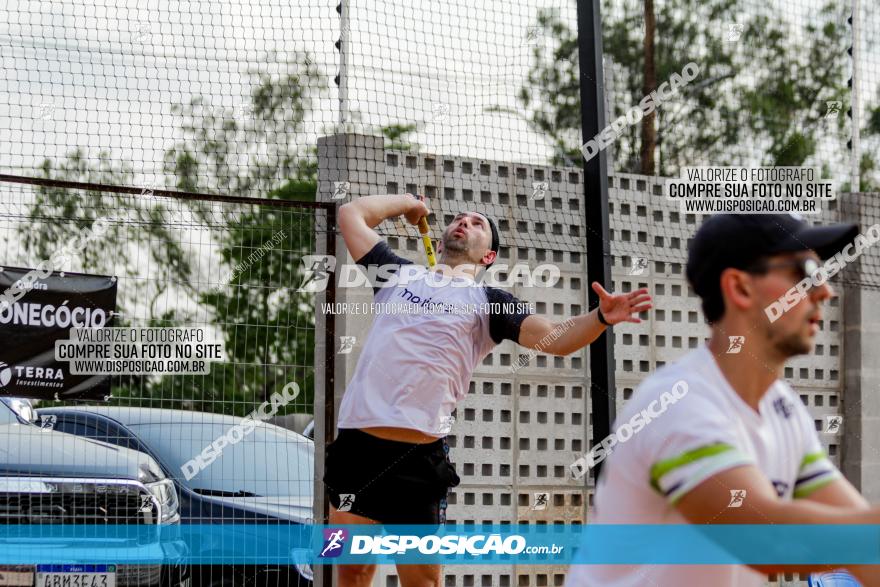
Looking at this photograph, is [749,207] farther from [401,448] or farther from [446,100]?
[401,448]

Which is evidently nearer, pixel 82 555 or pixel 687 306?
pixel 82 555

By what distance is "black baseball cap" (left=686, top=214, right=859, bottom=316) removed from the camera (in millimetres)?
1787

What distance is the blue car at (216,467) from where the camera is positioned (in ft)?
20.3

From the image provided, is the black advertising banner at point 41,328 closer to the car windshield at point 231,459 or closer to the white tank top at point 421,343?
the car windshield at point 231,459

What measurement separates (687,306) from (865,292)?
1.52m

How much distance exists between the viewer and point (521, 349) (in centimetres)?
698

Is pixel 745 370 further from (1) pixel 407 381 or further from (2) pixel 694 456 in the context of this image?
(1) pixel 407 381

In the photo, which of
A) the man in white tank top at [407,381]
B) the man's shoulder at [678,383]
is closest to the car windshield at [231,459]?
the man in white tank top at [407,381]

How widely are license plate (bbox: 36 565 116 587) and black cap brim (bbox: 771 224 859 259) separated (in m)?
4.93

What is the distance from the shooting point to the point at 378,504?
185 inches

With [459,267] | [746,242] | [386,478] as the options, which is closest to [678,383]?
[746,242]

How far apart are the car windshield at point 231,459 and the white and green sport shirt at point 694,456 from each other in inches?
176

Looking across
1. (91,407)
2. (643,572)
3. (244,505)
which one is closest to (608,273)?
(244,505)

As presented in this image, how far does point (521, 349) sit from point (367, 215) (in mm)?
2150
